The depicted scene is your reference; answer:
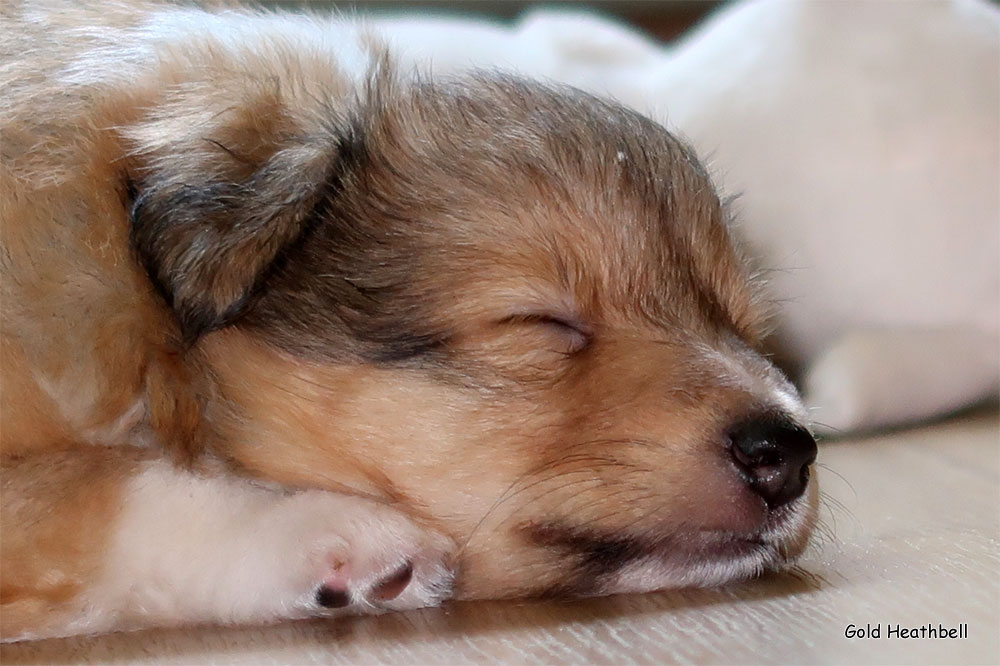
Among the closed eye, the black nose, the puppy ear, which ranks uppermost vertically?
the puppy ear

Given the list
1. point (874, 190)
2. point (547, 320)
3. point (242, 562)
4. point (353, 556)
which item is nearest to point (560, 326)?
point (547, 320)

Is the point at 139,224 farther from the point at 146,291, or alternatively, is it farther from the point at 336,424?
the point at 336,424

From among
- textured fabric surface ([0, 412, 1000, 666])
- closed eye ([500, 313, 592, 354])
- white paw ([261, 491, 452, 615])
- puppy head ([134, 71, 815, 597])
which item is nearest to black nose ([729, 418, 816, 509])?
puppy head ([134, 71, 815, 597])

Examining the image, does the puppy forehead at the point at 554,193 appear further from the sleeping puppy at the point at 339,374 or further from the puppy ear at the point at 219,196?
the puppy ear at the point at 219,196

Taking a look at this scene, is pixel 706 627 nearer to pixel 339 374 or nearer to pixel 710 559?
pixel 710 559

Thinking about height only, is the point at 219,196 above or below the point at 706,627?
above

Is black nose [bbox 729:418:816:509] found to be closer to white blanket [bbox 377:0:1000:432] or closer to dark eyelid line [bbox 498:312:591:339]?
dark eyelid line [bbox 498:312:591:339]
